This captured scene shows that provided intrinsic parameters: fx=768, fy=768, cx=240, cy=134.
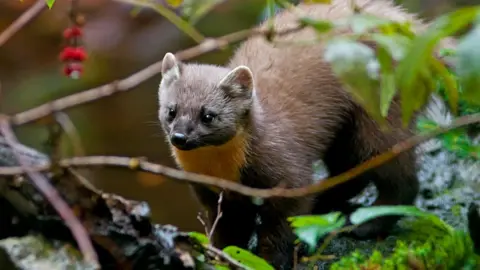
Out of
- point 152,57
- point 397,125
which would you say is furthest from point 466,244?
point 152,57

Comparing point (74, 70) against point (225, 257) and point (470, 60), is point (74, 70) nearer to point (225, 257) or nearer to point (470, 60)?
point (225, 257)

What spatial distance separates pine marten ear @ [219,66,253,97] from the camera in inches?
123

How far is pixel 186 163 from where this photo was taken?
320cm

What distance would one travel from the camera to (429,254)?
100 inches

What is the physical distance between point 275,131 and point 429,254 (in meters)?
0.95

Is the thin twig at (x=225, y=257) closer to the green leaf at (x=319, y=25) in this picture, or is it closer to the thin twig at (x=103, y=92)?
the thin twig at (x=103, y=92)

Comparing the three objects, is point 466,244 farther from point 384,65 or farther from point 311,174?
point 384,65

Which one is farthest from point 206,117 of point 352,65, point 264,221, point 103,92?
point 352,65

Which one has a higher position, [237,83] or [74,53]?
[74,53]

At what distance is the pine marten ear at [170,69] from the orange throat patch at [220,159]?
1.01 feet

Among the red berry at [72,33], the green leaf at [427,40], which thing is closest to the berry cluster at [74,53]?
the red berry at [72,33]

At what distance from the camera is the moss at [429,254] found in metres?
2.38

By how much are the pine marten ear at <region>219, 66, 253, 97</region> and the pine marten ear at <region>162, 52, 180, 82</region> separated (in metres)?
0.20

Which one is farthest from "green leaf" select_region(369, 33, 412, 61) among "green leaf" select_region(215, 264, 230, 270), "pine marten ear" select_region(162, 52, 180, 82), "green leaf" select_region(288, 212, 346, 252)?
"pine marten ear" select_region(162, 52, 180, 82)
